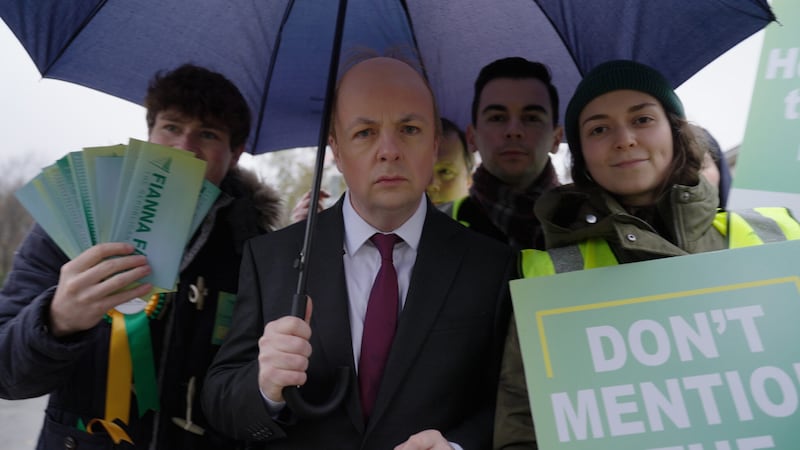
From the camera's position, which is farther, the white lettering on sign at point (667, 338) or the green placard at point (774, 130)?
the green placard at point (774, 130)

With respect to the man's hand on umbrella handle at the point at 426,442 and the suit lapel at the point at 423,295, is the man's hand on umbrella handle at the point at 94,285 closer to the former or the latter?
the suit lapel at the point at 423,295

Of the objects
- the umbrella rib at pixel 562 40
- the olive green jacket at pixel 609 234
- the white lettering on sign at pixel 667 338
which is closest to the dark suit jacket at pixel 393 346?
the olive green jacket at pixel 609 234

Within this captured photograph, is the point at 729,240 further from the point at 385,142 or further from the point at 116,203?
the point at 116,203

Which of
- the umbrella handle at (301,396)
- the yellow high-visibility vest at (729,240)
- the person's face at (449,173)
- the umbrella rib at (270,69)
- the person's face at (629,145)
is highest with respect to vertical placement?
the person's face at (449,173)

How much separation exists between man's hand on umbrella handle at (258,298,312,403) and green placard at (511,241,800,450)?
606mm

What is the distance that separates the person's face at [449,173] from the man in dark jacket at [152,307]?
1289mm

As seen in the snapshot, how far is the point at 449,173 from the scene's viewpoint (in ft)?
12.3

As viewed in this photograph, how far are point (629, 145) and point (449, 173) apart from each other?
1843 mm

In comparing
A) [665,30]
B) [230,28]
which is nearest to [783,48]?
[665,30]

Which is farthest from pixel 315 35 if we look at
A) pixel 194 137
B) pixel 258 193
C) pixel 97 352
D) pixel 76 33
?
pixel 97 352

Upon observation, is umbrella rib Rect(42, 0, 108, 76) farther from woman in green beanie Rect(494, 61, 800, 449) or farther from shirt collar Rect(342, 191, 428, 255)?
woman in green beanie Rect(494, 61, 800, 449)

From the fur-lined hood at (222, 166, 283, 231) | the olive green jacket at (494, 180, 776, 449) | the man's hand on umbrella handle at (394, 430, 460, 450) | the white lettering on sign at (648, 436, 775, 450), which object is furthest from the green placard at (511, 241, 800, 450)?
the fur-lined hood at (222, 166, 283, 231)

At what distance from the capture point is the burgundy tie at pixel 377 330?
Answer: 73.0 inches

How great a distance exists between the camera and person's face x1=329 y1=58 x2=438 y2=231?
2023 mm
